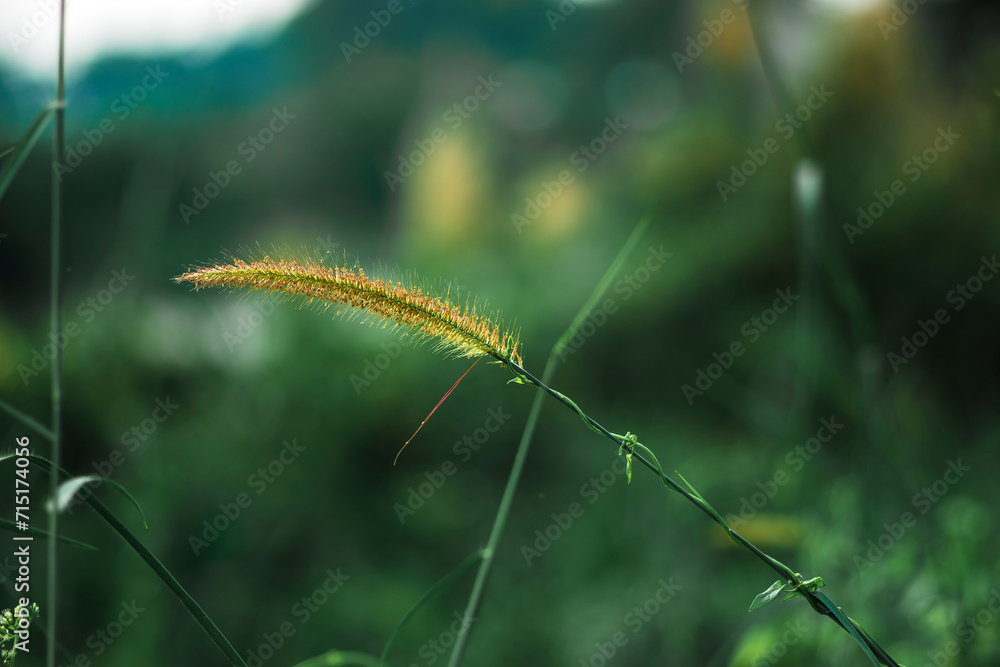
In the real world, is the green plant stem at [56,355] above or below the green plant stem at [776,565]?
below

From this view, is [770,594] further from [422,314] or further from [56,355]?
[56,355]

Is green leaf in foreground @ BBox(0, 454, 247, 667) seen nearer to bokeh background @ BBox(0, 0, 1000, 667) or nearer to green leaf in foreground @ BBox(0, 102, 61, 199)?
green leaf in foreground @ BBox(0, 102, 61, 199)

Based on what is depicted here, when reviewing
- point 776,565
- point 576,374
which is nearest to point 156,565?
point 776,565

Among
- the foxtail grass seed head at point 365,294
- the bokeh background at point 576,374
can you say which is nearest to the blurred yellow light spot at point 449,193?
the bokeh background at point 576,374

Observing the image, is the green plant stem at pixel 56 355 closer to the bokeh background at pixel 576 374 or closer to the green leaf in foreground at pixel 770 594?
the green leaf in foreground at pixel 770 594

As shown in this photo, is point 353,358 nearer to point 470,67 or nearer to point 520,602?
point 520,602
